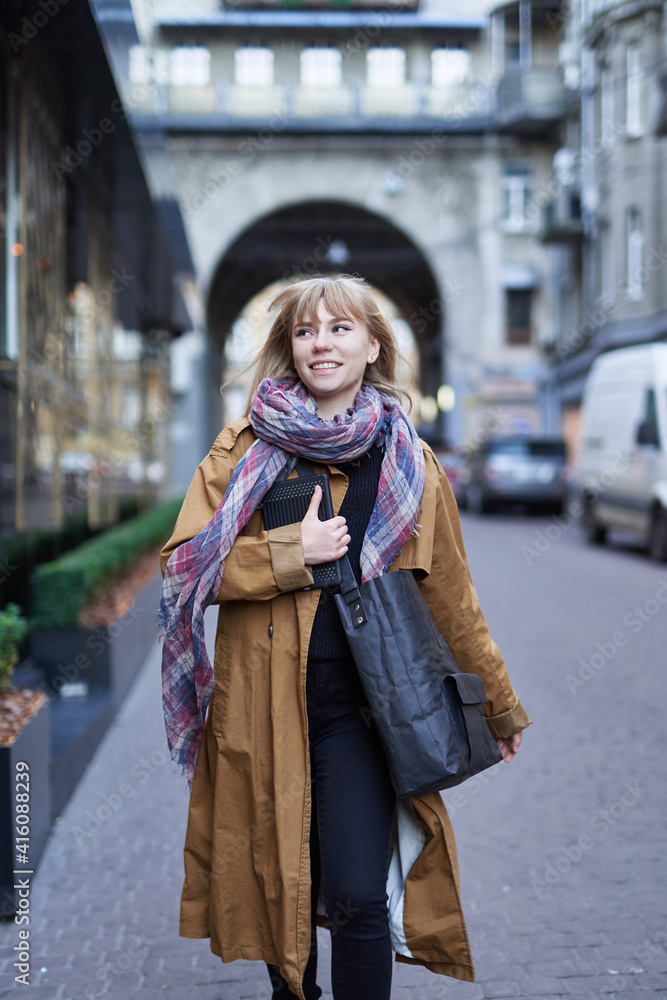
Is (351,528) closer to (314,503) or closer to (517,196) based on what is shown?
(314,503)

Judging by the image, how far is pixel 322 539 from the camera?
2.20 meters

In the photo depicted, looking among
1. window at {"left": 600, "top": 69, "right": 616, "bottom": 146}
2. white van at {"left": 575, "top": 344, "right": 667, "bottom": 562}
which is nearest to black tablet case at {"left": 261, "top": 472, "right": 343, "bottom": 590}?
white van at {"left": 575, "top": 344, "right": 667, "bottom": 562}

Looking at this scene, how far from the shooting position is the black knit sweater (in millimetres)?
2238

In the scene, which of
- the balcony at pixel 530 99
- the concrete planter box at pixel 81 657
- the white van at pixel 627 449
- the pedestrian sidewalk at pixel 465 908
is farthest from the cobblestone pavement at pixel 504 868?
the balcony at pixel 530 99

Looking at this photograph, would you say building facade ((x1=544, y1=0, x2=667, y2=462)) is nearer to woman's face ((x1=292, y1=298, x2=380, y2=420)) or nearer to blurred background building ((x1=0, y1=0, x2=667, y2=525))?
blurred background building ((x1=0, y1=0, x2=667, y2=525))

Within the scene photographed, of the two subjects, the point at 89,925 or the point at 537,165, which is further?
the point at 537,165

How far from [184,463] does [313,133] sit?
35.8 feet

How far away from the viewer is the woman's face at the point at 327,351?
2.37m

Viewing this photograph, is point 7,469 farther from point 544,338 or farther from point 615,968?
point 544,338

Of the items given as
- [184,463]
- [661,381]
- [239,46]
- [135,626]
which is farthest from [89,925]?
[239,46]

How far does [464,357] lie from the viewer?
30.8 m

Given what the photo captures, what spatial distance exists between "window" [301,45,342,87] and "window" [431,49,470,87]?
3.02 m

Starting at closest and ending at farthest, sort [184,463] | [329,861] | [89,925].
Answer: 1. [329,861]
2. [89,925]
3. [184,463]

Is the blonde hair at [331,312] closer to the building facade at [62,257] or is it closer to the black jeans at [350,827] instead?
the black jeans at [350,827]
